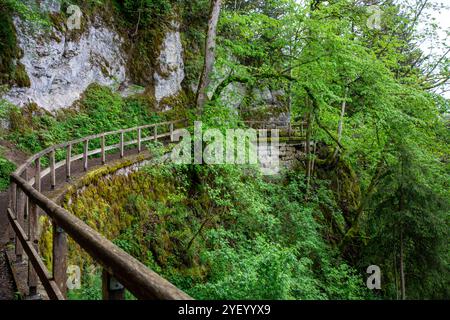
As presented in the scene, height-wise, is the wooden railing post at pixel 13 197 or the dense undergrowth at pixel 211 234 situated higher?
the wooden railing post at pixel 13 197

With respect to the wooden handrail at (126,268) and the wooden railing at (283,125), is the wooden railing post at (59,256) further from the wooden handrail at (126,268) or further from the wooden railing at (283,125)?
the wooden railing at (283,125)

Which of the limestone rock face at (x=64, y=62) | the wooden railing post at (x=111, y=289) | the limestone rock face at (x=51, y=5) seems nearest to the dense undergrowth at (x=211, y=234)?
the wooden railing post at (x=111, y=289)

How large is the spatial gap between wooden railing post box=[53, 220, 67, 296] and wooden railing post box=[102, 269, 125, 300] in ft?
3.65

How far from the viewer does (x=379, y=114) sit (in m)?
11.9

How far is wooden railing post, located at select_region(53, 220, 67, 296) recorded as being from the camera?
265 centimetres

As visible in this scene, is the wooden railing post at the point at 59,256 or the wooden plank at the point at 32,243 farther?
the wooden plank at the point at 32,243

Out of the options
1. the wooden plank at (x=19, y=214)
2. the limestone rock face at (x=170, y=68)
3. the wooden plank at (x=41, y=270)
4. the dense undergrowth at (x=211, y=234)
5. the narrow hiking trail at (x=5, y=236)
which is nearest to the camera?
the wooden plank at (x=41, y=270)

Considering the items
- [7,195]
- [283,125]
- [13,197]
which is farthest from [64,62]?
[283,125]

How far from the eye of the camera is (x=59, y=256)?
2709 mm

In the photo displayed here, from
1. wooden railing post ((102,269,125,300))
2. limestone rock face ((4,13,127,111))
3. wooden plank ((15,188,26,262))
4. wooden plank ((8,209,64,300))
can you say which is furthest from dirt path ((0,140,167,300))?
wooden railing post ((102,269,125,300))

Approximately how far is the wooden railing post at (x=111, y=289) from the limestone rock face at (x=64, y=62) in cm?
1275

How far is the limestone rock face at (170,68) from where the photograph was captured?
1866 cm
